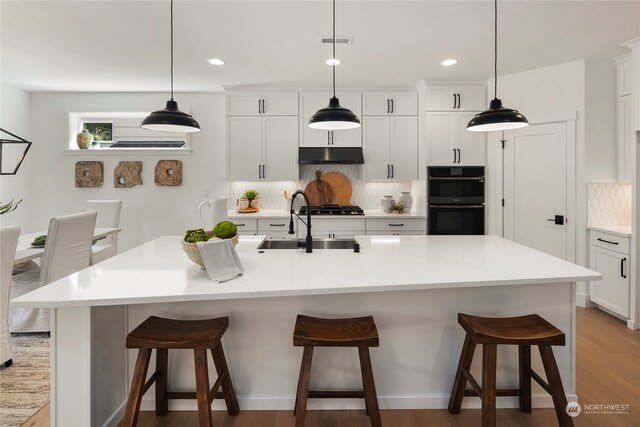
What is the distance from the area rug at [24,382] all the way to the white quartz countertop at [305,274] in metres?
1.01

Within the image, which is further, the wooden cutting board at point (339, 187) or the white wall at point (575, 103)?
the wooden cutting board at point (339, 187)

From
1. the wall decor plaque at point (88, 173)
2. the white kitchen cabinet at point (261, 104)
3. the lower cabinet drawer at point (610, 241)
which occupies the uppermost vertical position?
the white kitchen cabinet at point (261, 104)

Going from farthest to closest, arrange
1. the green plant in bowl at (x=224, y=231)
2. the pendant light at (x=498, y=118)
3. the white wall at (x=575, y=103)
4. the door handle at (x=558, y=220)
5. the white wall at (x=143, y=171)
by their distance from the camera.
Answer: the white wall at (x=143, y=171) < the door handle at (x=558, y=220) < the white wall at (x=575, y=103) < the pendant light at (x=498, y=118) < the green plant in bowl at (x=224, y=231)

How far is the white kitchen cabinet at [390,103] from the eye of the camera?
459 cm

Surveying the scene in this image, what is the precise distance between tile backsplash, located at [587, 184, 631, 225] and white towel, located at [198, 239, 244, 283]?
3.76 metres

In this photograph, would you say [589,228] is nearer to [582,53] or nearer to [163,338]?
[582,53]

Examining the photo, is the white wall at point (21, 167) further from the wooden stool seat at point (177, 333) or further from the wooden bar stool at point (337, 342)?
the wooden bar stool at point (337, 342)

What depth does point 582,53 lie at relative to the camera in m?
3.51

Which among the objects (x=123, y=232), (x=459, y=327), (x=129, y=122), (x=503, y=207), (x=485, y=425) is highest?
(x=129, y=122)

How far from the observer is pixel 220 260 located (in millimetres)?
1752

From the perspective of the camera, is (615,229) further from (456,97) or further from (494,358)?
(494,358)

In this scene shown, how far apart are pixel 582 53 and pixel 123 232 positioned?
585cm

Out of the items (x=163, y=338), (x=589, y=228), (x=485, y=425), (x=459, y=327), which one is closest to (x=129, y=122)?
(x=163, y=338)

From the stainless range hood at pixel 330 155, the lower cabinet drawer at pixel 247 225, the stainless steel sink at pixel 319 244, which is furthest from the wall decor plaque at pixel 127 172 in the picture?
the stainless steel sink at pixel 319 244
